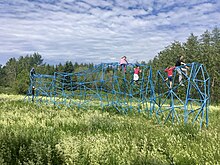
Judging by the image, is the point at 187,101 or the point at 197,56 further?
the point at 197,56

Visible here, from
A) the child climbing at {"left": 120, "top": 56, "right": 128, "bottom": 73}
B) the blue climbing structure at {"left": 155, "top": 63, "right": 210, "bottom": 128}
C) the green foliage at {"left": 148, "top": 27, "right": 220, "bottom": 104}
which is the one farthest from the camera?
the green foliage at {"left": 148, "top": 27, "right": 220, "bottom": 104}

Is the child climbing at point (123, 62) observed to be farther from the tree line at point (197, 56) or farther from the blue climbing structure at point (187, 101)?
the tree line at point (197, 56)

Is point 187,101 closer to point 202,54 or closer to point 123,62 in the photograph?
point 123,62

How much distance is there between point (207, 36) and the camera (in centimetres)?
6744

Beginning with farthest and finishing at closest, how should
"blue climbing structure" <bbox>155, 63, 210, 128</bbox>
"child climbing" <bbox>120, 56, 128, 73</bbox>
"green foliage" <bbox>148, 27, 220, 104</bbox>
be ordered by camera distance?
"green foliage" <bbox>148, 27, 220, 104</bbox> → "child climbing" <bbox>120, 56, 128, 73</bbox> → "blue climbing structure" <bbox>155, 63, 210, 128</bbox>

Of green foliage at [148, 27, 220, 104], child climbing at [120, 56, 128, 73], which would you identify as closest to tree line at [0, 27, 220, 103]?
green foliage at [148, 27, 220, 104]

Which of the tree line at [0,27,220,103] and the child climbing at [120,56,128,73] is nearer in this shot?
the child climbing at [120,56,128,73]

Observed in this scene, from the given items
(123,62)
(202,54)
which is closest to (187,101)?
(123,62)

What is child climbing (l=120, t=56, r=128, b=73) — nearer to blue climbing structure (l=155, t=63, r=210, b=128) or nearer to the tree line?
blue climbing structure (l=155, t=63, r=210, b=128)

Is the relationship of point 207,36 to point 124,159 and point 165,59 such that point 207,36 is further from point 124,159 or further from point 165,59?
point 124,159

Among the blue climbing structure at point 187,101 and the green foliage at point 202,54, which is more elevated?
the green foliage at point 202,54

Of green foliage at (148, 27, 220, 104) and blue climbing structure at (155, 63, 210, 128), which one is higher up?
green foliage at (148, 27, 220, 104)

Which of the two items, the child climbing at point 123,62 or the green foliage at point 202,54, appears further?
the green foliage at point 202,54

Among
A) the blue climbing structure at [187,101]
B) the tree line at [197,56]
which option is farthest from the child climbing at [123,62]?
the tree line at [197,56]
